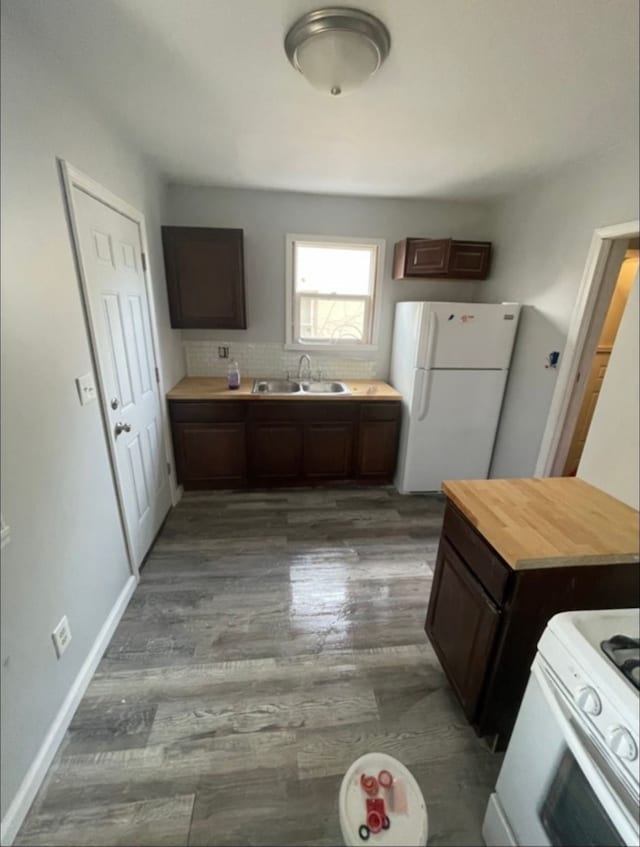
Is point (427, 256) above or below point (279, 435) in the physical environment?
above

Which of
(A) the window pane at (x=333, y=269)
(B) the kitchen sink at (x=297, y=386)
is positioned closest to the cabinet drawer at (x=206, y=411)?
(B) the kitchen sink at (x=297, y=386)

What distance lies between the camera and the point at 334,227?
10.4 feet

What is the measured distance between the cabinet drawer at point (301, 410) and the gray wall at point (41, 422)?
1.33 metres

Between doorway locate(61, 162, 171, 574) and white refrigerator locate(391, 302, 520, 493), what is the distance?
→ 77.4 inches

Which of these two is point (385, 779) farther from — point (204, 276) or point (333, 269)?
point (333, 269)

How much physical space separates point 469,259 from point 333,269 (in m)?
1.19

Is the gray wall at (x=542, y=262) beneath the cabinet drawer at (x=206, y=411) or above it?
above

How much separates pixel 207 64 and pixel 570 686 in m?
2.30

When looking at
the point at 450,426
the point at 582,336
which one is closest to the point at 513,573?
the point at 582,336

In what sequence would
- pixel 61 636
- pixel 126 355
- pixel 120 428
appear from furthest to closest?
pixel 126 355 → pixel 120 428 → pixel 61 636

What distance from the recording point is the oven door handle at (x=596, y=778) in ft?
2.09

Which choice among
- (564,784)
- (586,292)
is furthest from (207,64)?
(564,784)

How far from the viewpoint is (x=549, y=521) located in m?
1.28

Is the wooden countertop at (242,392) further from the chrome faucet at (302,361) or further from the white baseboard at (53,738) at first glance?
the white baseboard at (53,738)
